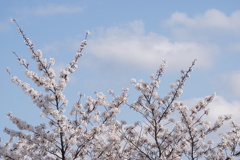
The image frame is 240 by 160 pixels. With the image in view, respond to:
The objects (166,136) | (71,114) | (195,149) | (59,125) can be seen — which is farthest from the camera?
(195,149)

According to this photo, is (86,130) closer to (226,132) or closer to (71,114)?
(71,114)

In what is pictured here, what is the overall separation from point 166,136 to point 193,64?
11.8 feet

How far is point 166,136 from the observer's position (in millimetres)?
15344

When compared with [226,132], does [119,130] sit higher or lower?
lower

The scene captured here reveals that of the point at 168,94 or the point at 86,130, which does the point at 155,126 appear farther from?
the point at 86,130

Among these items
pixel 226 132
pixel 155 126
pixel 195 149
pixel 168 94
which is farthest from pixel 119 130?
pixel 226 132

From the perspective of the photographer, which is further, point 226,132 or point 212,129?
point 226,132

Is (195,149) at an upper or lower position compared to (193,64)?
lower

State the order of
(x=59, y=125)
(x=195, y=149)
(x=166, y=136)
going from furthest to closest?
1. (x=195, y=149)
2. (x=166, y=136)
3. (x=59, y=125)

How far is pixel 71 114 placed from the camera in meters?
14.1

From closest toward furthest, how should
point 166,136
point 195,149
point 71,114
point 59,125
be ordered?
point 59,125 < point 71,114 < point 166,136 < point 195,149

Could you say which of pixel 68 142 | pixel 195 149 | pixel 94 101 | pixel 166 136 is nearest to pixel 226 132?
pixel 195 149

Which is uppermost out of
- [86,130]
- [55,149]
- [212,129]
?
[212,129]

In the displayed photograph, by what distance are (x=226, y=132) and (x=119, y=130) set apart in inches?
233
